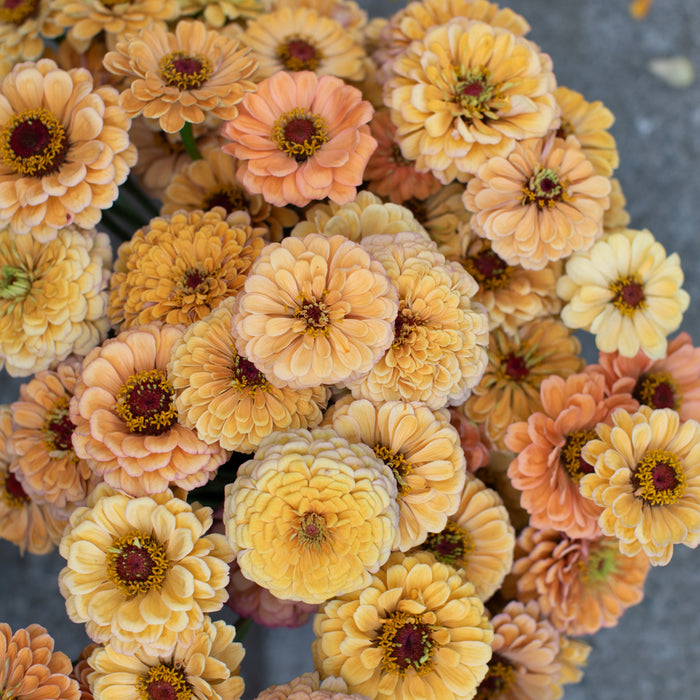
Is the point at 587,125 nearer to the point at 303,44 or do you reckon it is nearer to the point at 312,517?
the point at 303,44

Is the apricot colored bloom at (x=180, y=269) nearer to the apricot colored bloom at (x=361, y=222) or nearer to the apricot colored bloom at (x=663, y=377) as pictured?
the apricot colored bloom at (x=361, y=222)

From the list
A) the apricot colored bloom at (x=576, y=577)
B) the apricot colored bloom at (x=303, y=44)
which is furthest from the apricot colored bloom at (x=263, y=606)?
the apricot colored bloom at (x=303, y=44)

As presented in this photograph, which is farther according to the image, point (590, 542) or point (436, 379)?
point (590, 542)

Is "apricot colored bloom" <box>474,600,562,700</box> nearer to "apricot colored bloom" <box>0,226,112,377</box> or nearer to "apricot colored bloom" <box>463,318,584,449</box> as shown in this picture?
"apricot colored bloom" <box>463,318,584,449</box>

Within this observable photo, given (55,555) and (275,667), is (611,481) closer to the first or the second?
(275,667)

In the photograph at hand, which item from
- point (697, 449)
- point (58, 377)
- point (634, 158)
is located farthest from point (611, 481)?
point (634, 158)
